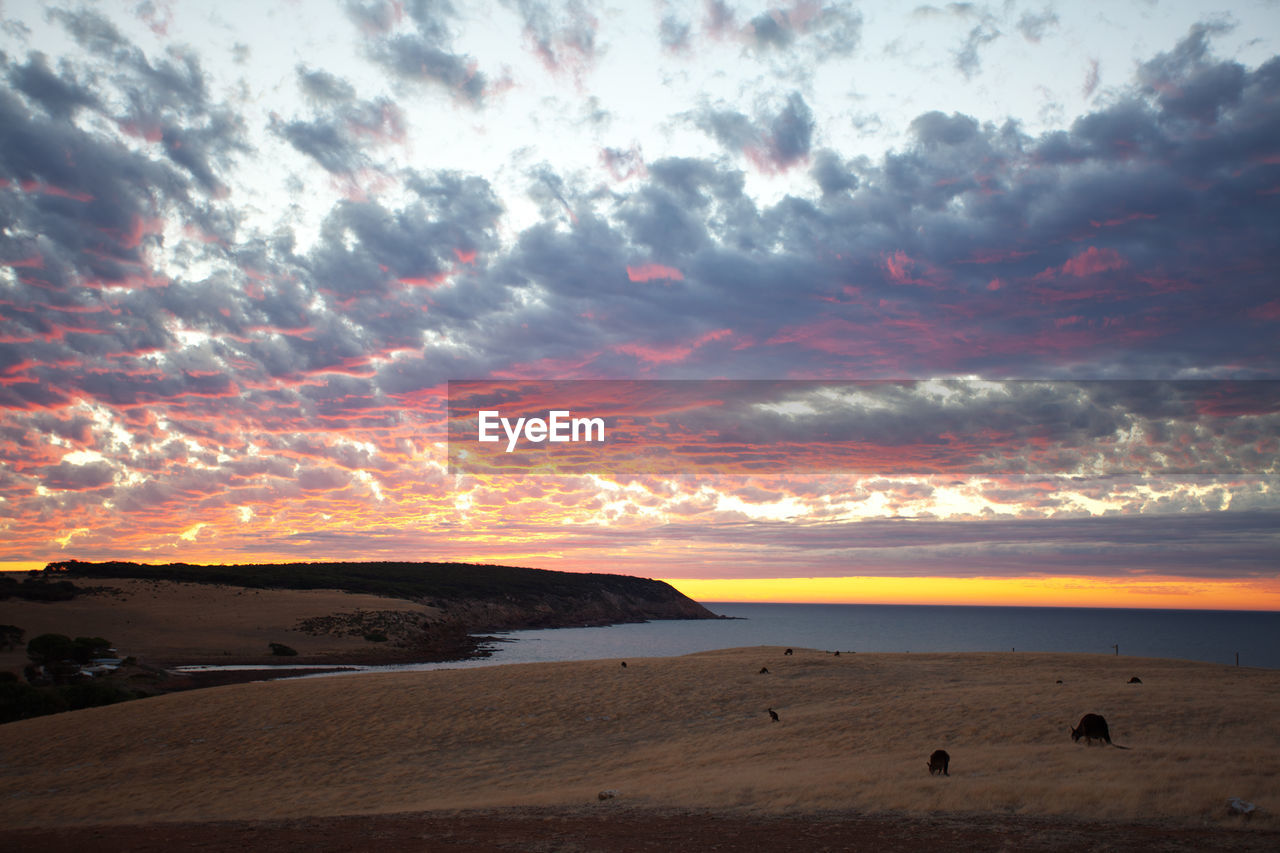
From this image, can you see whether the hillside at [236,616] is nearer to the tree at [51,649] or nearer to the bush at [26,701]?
the tree at [51,649]

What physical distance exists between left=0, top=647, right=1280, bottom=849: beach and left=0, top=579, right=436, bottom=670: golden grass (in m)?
36.1

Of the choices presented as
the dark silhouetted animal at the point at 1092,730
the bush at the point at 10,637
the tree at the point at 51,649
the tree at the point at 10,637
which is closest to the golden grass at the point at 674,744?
the dark silhouetted animal at the point at 1092,730

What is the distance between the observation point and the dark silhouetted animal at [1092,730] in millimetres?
22516

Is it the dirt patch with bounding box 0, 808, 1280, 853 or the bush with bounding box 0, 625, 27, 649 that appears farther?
the bush with bounding box 0, 625, 27, 649

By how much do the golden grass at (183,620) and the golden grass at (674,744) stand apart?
35.6 meters

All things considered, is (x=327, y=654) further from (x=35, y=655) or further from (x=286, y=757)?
(x=286, y=757)

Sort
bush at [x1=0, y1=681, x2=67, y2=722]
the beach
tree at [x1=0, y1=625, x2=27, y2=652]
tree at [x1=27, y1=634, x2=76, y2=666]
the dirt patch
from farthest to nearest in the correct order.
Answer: tree at [x1=0, y1=625, x2=27, y2=652] → tree at [x1=27, y1=634, x2=76, y2=666] → bush at [x1=0, y1=681, x2=67, y2=722] → the beach → the dirt patch

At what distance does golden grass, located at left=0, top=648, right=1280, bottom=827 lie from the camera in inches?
732

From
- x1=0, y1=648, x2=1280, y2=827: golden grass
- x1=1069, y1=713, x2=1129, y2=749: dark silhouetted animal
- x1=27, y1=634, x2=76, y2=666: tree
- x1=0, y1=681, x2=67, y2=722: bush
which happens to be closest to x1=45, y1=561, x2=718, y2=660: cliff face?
x1=27, y1=634, x2=76, y2=666: tree

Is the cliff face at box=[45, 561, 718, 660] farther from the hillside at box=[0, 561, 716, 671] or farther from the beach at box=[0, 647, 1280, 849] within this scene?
the beach at box=[0, 647, 1280, 849]

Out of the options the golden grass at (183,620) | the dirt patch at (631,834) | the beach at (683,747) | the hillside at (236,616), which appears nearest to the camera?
the dirt patch at (631,834)

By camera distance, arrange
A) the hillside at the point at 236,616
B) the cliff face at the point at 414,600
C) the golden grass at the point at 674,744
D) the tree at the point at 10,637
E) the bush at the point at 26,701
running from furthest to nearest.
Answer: the cliff face at the point at 414,600 → the hillside at the point at 236,616 → the tree at the point at 10,637 → the bush at the point at 26,701 → the golden grass at the point at 674,744

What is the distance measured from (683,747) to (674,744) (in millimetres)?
931

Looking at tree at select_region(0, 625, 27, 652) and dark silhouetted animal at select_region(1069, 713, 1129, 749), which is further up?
dark silhouetted animal at select_region(1069, 713, 1129, 749)
